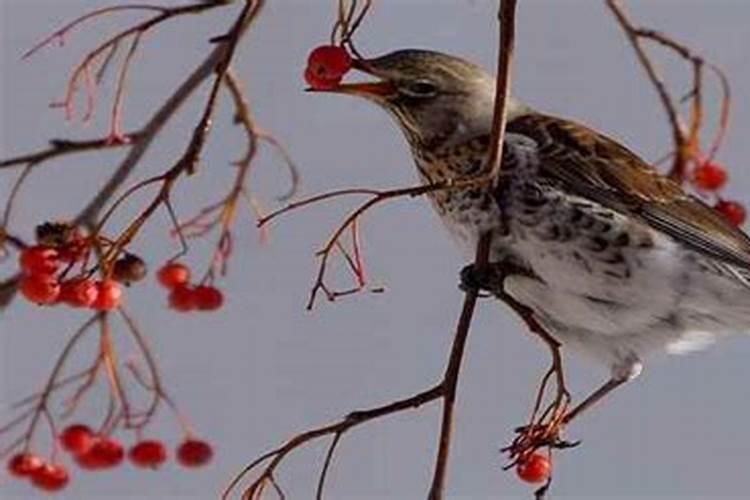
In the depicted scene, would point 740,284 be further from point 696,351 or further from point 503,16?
point 503,16

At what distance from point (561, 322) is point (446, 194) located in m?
0.17

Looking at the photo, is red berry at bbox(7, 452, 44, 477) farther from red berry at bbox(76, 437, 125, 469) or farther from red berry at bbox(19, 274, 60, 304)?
red berry at bbox(19, 274, 60, 304)

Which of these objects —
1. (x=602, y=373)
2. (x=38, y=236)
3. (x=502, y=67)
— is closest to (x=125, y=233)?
(x=38, y=236)

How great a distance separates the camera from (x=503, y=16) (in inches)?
29.6

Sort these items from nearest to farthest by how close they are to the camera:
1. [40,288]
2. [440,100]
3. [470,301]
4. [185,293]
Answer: [470,301] → [40,288] → [185,293] → [440,100]

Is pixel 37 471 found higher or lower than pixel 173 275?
lower

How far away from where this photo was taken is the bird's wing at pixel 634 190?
1256mm

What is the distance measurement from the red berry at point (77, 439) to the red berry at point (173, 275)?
0.14 meters

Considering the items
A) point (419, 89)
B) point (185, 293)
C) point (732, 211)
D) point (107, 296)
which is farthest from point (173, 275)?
point (732, 211)

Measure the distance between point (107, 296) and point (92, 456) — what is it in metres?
0.24

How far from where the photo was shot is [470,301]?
78 centimetres

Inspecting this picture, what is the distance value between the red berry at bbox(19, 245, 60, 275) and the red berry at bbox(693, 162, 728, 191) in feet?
1.79

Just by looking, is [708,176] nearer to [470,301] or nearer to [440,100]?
[440,100]

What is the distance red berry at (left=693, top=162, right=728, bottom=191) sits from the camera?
1.19 meters
